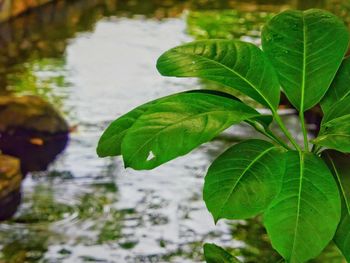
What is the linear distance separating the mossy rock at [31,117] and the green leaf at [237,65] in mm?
4909

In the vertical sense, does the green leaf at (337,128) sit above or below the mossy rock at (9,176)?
above

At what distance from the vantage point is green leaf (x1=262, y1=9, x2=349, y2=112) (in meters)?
1.34

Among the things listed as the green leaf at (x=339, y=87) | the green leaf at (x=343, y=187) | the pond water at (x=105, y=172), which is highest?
the green leaf at (x=339, y=87)

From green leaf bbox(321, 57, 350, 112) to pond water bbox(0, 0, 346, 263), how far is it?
9.25ft

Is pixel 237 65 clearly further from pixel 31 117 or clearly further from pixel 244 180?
pixel 31 117

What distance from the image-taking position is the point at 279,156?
49.2 inches

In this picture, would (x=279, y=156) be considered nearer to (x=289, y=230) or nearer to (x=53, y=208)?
(x=289, y=230)

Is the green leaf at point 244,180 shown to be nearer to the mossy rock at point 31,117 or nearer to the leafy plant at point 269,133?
the leafy plant at point 269,133

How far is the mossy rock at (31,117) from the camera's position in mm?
6195

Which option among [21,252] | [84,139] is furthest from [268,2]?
[21,252]

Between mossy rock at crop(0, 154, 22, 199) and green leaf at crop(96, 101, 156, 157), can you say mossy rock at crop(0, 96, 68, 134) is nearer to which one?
mossy rock at crop(0, 154, 22, 199)

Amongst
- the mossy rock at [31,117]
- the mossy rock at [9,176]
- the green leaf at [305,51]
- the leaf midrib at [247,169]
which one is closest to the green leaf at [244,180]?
the leaf midrib at [247,169]

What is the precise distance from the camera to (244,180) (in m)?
1.19

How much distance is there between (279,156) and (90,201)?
3.75m
